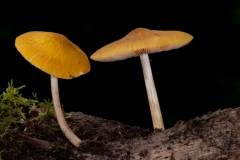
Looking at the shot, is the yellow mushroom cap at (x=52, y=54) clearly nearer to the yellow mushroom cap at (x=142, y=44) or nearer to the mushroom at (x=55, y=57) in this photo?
the mushroom at (x=55, y=57)

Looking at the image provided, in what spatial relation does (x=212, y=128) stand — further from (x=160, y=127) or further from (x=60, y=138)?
(x=60, y=138)

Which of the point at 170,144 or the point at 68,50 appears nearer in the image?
the point at 170,144

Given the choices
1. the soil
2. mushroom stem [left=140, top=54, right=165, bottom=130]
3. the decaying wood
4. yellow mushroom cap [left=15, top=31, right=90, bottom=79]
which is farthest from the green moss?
mushroom stem [left=140, top=54, right=165, bottom=130]

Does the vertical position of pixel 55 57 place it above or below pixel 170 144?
above

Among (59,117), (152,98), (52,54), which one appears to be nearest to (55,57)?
(52,54)

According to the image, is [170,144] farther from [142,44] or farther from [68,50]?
[68,50]

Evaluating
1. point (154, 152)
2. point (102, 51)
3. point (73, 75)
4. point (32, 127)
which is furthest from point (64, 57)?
point (154, 152)

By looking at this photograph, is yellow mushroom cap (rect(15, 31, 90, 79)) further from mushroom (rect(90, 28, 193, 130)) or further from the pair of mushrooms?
mushroom (rect(90, 28, 193, 130))
